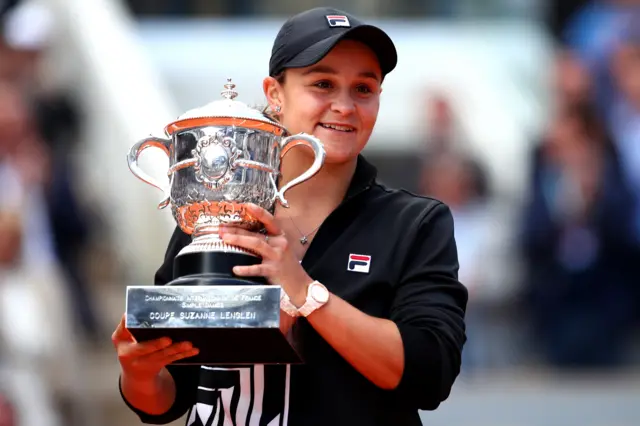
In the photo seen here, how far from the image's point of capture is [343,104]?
7.51ft

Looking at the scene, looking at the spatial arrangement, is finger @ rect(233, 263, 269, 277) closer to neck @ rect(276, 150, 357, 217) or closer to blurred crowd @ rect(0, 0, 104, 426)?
neck @ rect(276, 150, 357, 217)

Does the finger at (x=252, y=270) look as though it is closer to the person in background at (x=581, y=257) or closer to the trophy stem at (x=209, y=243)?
the trophy stem at (x=209, y=243)

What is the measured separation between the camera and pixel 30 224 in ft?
20.7

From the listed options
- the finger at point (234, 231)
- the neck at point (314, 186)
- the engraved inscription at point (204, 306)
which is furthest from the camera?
the neck at point (314, 186)

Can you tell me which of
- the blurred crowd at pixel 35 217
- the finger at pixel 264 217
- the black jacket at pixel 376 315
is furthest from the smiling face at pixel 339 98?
the blurred crowd at pixel 35 217

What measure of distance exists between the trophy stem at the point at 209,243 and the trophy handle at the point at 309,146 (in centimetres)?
12

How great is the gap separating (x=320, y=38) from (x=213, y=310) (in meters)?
0.51

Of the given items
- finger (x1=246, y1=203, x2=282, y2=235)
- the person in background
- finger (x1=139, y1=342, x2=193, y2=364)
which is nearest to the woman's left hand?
finger (x1=246, y1=203, x2=282, y2=235)

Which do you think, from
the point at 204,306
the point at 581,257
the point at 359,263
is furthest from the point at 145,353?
the point at 581,257

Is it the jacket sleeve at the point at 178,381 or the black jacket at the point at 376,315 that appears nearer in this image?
the black jacket at the point at 376,315

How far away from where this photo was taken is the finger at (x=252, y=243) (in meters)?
2.12

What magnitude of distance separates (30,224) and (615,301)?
→ 2664mm

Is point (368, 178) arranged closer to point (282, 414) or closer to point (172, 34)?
point (282, 414)

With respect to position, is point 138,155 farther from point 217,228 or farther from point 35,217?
point 35,217
